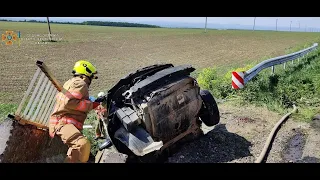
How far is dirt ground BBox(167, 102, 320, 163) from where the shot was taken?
5128 millimetres

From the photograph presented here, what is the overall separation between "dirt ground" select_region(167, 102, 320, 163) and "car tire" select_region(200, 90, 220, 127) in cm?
22

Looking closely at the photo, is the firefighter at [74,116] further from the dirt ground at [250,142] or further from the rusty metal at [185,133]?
the dirt ground at [250,142]

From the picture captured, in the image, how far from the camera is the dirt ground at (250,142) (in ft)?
16.8

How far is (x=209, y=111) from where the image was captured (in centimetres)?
589

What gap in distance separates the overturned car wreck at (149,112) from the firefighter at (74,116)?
0.39 m

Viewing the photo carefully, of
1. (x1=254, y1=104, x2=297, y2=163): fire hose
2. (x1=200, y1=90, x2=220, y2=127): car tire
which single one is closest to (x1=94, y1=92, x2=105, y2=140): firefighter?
(x1=200, y1=90, x2=220, y2=127): car tire

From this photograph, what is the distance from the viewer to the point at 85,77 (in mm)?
5016

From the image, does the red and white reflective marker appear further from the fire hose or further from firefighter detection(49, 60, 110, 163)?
firefighter detection(49, 60, 110, 163)

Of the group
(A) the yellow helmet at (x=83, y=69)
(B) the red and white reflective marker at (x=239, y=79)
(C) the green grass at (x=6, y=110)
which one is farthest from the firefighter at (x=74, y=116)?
(B) the red and white reflective marker at (x=239, y=79)

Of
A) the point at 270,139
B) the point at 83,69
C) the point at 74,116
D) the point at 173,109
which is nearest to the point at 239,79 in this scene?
the point at 270,139

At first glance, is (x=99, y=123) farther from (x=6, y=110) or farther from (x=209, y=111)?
(x=6, y=110)

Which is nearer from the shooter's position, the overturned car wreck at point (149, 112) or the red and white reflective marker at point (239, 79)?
the overturned car wreck at point (149, 112)

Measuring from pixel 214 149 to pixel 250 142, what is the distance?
79 centimetres
